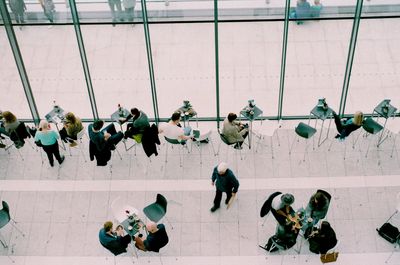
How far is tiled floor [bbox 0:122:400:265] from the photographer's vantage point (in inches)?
500

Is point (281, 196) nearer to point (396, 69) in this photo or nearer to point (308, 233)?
point (308, 233)

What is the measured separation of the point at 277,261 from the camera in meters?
12.5

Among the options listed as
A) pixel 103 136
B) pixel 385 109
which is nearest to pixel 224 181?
pixel 103 136

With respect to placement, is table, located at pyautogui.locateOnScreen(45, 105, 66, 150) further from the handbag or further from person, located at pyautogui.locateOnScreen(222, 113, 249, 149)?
the handbag

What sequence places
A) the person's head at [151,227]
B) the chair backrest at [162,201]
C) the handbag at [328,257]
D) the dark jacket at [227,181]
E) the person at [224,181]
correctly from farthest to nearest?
the chair backrest at [162,201]
the dark jacket at [227,181]
the person at [224,181]
the handbag at [328,257]
the person's head at [151,227]

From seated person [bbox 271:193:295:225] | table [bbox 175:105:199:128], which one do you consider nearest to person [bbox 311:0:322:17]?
table [bbox 175:105:199:128]

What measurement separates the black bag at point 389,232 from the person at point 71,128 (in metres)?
6.65

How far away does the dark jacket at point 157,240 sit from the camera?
37.7ft

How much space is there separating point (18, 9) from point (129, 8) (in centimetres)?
238

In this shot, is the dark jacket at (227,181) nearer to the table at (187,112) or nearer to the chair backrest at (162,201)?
the chair backrest at (162,201)

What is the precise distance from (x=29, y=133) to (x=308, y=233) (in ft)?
21.5

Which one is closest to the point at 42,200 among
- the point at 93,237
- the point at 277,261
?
the point at 93,237

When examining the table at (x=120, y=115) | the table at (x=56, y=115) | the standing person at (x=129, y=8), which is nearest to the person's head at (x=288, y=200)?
the table at (x=120, y=115)

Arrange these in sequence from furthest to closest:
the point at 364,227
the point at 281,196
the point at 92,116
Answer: the point at 92,116
the point at 364,227
the point at 281,196
